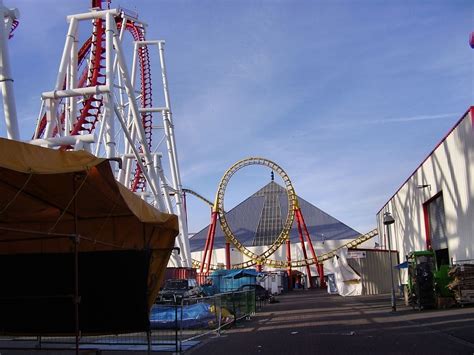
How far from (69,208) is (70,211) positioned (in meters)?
0.20

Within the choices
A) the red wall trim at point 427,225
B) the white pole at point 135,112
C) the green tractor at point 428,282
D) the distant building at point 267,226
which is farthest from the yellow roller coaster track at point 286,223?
the green tractor at point 428,282

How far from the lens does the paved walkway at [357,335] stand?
11977mm

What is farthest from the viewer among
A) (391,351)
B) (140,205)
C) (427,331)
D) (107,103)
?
(107,103)

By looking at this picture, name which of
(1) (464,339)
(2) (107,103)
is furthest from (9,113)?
(1) (464,339)

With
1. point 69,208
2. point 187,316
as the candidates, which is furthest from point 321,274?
point 69,208

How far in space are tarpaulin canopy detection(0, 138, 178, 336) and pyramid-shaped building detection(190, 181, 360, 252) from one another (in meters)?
72.0

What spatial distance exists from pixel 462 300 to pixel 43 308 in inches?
628

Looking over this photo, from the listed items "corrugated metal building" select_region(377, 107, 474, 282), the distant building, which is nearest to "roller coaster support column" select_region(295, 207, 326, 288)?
the distant building

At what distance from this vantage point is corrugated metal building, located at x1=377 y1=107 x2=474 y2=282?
74.0ft

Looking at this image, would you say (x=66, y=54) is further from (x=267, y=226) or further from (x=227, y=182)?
(x=267, y=226)

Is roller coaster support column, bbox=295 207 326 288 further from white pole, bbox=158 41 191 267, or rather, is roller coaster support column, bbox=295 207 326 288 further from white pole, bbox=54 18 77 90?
white pole, bbox=54 18 77 90

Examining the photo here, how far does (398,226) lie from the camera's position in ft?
134

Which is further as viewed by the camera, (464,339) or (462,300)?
(462,300)

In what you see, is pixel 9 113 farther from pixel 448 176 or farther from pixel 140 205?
pixel 448 176
